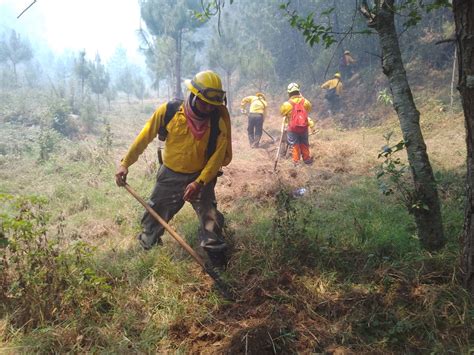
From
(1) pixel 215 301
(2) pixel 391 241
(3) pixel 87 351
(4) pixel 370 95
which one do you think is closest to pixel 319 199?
(2) pixel 391 241

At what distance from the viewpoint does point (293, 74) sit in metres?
22.5

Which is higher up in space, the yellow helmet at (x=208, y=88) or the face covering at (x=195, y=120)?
the yellow helmet at (x=208, y=88)

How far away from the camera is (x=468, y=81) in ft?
6.63

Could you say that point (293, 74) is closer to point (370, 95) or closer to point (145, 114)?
point (370, 95)

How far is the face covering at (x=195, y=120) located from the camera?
3273mm

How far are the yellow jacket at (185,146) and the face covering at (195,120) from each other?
0.12ft

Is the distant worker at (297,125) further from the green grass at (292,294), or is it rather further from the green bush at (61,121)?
the green bush at (61,121)

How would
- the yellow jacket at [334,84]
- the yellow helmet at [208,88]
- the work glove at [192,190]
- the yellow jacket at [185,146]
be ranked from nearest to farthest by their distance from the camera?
the yellow helmet at [208,88], the work glove at [192,190], the yellow jacket at [185,146], the yellow jacket at [334,84]

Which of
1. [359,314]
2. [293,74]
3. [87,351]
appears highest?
[293,74]

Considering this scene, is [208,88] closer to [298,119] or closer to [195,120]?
[195,120]

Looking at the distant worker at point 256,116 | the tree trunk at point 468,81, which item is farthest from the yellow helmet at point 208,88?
the distant worker at point 256,116

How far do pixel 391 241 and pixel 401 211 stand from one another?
0.98 meters

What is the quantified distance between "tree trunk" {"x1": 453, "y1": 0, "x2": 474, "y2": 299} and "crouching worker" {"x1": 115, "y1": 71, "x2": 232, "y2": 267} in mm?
1837

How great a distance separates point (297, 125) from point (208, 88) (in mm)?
4573
